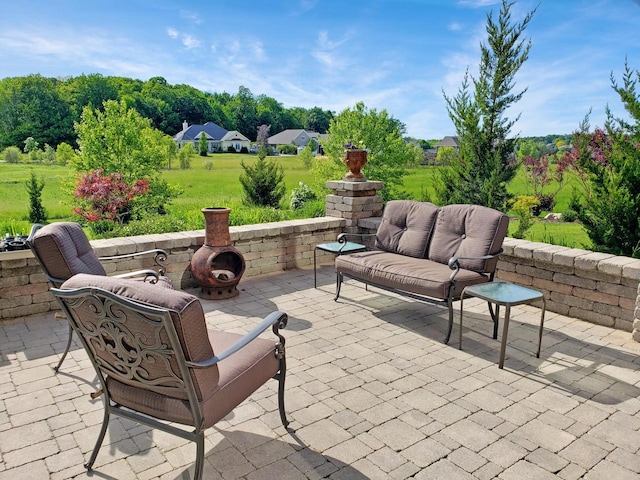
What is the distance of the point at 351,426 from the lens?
2543mm

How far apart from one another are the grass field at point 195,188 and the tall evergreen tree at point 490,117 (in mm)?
1268

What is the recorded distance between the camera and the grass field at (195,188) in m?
12.4

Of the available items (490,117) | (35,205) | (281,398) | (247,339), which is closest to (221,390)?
(247,339)

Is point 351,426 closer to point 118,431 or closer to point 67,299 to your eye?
point 118,431

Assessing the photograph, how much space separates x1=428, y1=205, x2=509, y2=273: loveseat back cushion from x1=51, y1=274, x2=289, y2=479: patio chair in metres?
2.43

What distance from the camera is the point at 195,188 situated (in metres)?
24.8

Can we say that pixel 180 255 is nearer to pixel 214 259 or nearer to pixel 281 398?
pixel 214 259

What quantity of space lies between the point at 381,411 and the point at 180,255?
3081 millimetres

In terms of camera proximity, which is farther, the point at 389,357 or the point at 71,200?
the point at 71,200

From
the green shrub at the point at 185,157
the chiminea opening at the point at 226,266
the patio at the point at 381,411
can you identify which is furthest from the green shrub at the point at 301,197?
the green shrub at the point at 185,157

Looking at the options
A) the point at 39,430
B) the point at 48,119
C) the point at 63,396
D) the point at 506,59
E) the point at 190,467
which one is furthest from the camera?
the point at 48,119

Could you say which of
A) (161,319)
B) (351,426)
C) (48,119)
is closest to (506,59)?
(351,426)

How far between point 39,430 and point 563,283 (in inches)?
168

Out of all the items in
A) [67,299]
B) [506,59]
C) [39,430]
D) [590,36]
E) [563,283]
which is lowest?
[39,430]
